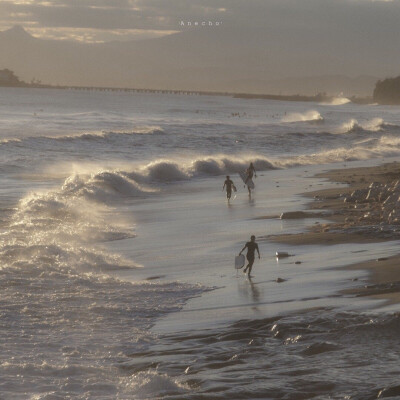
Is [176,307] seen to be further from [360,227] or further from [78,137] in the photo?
[78,137]

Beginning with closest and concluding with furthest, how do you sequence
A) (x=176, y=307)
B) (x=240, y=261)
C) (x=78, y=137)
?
(x=176, y=307)
(x=240, y=261)
(x=78, y=137)

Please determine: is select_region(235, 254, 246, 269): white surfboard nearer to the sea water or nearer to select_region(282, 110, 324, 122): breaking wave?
the sea water

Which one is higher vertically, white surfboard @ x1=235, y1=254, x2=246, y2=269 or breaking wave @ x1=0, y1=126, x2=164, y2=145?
breaking wave @ x1=0, y1=126, x2=164, y2=145

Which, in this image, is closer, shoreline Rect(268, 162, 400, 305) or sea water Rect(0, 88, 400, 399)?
sea water Rect(0, 88, 400, 399)

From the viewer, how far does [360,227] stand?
864 inches

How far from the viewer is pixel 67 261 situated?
20.3m

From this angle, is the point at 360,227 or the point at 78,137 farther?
the point at 78,137

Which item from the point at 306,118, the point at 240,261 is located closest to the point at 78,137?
the point at 240,261

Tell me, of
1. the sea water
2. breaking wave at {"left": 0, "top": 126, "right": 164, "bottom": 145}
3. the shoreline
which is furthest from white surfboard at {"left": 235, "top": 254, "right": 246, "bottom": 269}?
breaking wave at {"left": 0, "top": 126, "right": 164, "bottom": 145}

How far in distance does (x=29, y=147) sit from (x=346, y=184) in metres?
31.9

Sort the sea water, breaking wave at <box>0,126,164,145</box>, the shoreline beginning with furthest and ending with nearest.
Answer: breaking wave at <box>0,126,164,145</box>, the shoreline, the sea water

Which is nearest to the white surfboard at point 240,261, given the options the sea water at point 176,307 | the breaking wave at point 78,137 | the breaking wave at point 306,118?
the sea water at point 176,307

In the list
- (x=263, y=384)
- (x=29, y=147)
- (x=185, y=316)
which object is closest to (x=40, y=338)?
(x=185, y=316)

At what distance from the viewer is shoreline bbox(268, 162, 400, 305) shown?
15.1m
